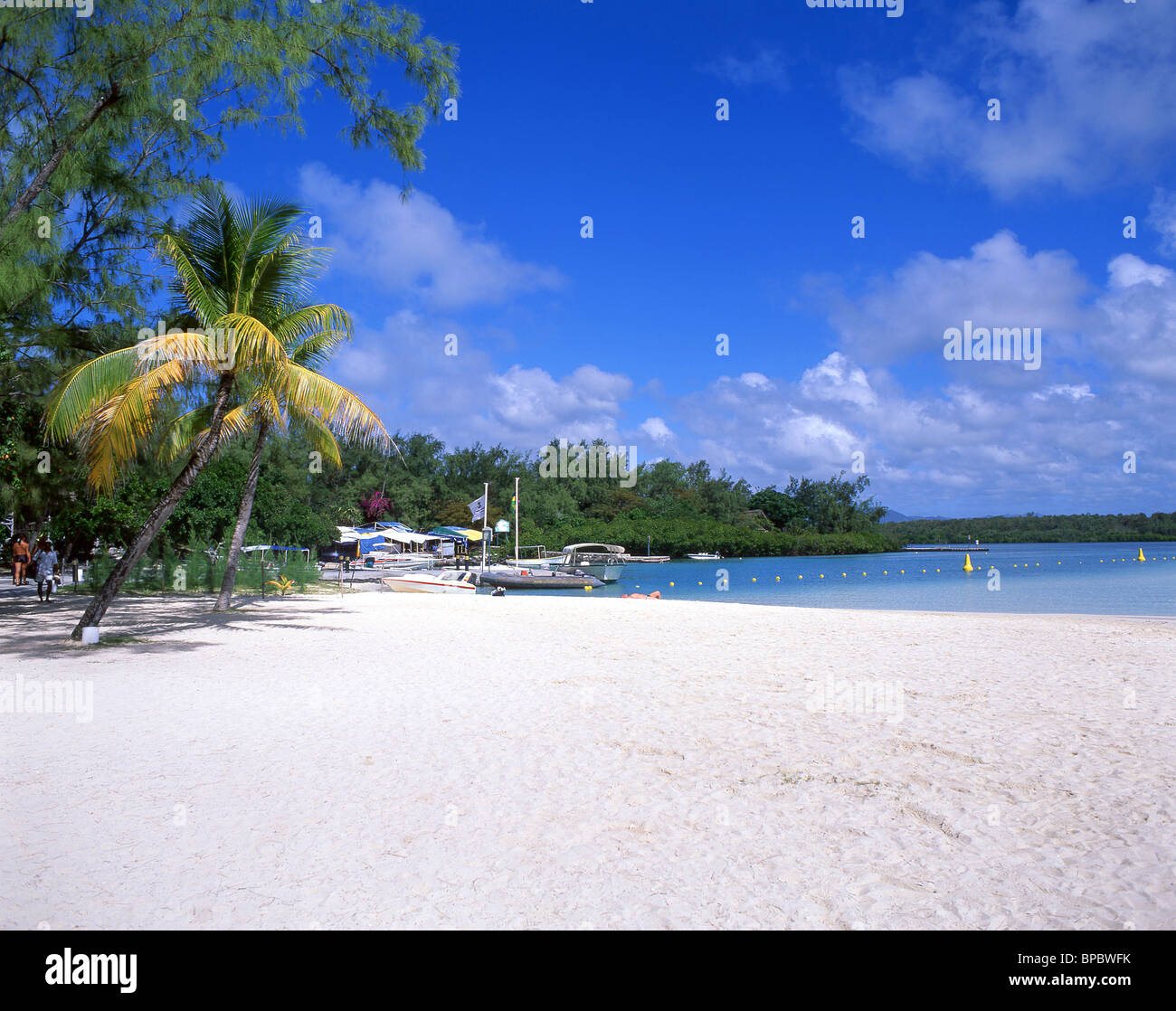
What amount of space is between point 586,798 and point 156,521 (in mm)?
9333

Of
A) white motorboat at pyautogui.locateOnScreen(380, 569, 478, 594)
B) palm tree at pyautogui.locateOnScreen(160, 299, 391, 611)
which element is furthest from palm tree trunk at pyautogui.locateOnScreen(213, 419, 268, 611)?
white motorboat at pyautogui.locateOnScreen(380, 569, 478, 594)

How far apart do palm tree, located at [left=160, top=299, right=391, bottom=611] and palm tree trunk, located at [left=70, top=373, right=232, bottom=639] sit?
0.85 meters

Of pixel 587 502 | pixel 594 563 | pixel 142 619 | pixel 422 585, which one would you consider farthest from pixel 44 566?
pixel 587 502

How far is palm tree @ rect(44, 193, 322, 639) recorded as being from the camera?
10.4m

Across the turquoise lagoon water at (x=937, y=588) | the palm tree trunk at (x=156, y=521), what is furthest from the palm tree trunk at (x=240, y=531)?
the turquoise lagoon water at (x=937, y=588)

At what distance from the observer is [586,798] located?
4.79 meters

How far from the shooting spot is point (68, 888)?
3445mm

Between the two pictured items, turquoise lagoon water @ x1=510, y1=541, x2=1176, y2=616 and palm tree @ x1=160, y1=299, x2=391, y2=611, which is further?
turquoise lagoon water @ x1=510, y1=541, x2=1176, y2=616

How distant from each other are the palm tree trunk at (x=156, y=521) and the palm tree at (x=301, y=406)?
851 millimetres

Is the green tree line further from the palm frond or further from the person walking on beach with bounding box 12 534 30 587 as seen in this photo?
the palm frond

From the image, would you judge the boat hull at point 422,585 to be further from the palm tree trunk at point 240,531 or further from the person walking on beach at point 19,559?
the palm tree trunk at point 240,531
